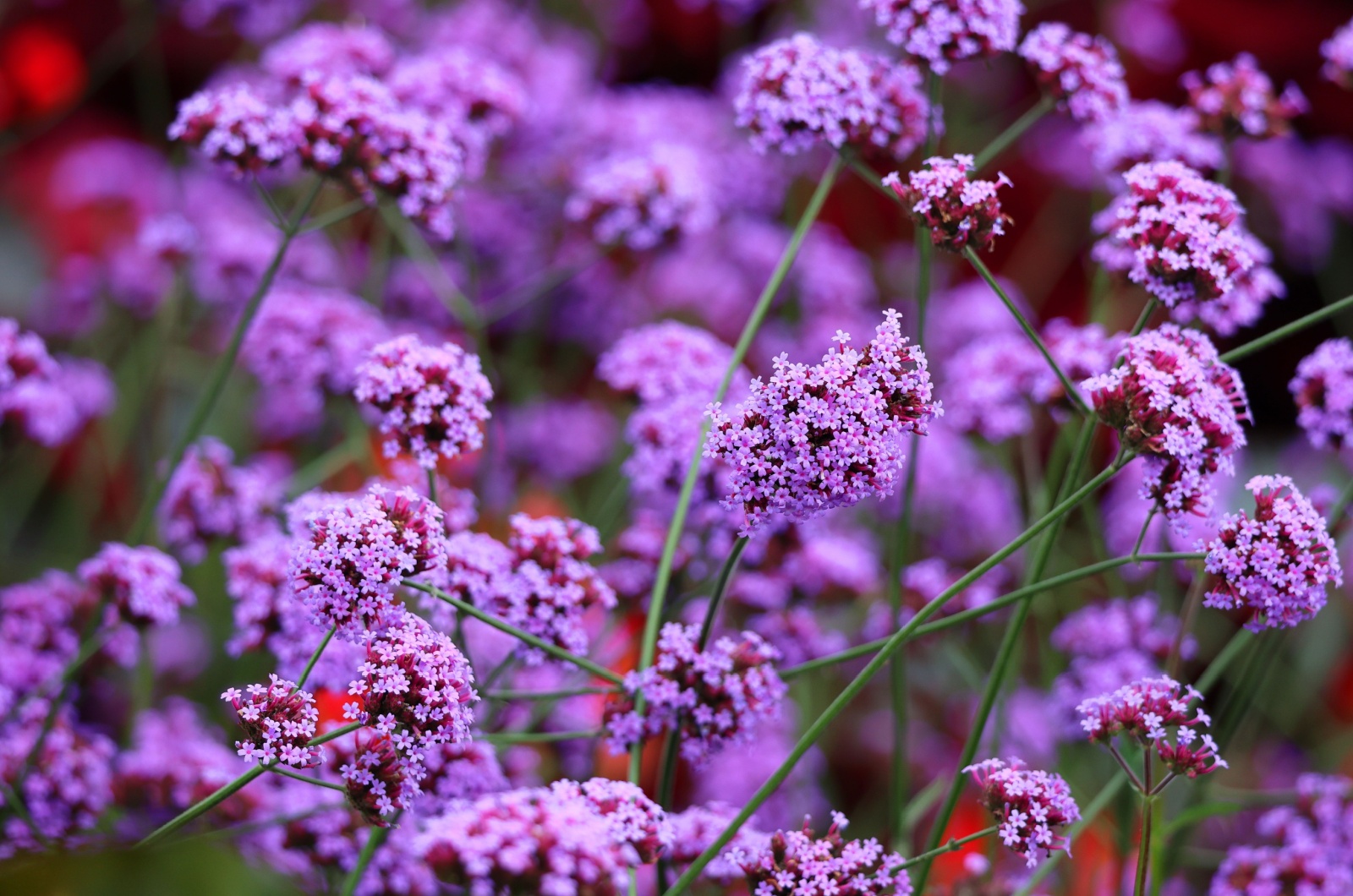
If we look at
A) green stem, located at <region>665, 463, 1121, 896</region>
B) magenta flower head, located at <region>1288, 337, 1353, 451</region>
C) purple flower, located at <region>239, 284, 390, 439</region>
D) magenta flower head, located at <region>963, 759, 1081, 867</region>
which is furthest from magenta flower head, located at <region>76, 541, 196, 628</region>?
magenta flower head, located at <region>1288, 337, 1353, 451</region>

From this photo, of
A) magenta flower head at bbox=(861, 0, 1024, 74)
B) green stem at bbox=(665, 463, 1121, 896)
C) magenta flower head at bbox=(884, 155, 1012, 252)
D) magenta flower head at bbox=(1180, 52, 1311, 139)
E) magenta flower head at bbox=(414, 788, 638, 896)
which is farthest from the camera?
magenta flower head at bbox=(1180, 52, 1311, 139)

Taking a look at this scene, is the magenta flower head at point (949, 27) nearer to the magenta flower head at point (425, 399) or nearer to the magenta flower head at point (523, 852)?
the magenta flower head at point (425, 399)

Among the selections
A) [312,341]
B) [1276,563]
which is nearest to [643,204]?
[312,341]

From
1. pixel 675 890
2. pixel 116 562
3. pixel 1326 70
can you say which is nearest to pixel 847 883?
pixel 675 890

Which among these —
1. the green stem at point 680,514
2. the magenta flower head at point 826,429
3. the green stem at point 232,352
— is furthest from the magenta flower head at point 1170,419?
the green stem at point 232,352

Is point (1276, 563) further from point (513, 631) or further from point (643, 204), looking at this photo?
point (643, 204)

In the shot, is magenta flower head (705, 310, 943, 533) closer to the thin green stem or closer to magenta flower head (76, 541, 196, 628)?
the thin green stem

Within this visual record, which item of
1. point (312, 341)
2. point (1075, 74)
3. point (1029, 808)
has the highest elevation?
point (1075, 74)
